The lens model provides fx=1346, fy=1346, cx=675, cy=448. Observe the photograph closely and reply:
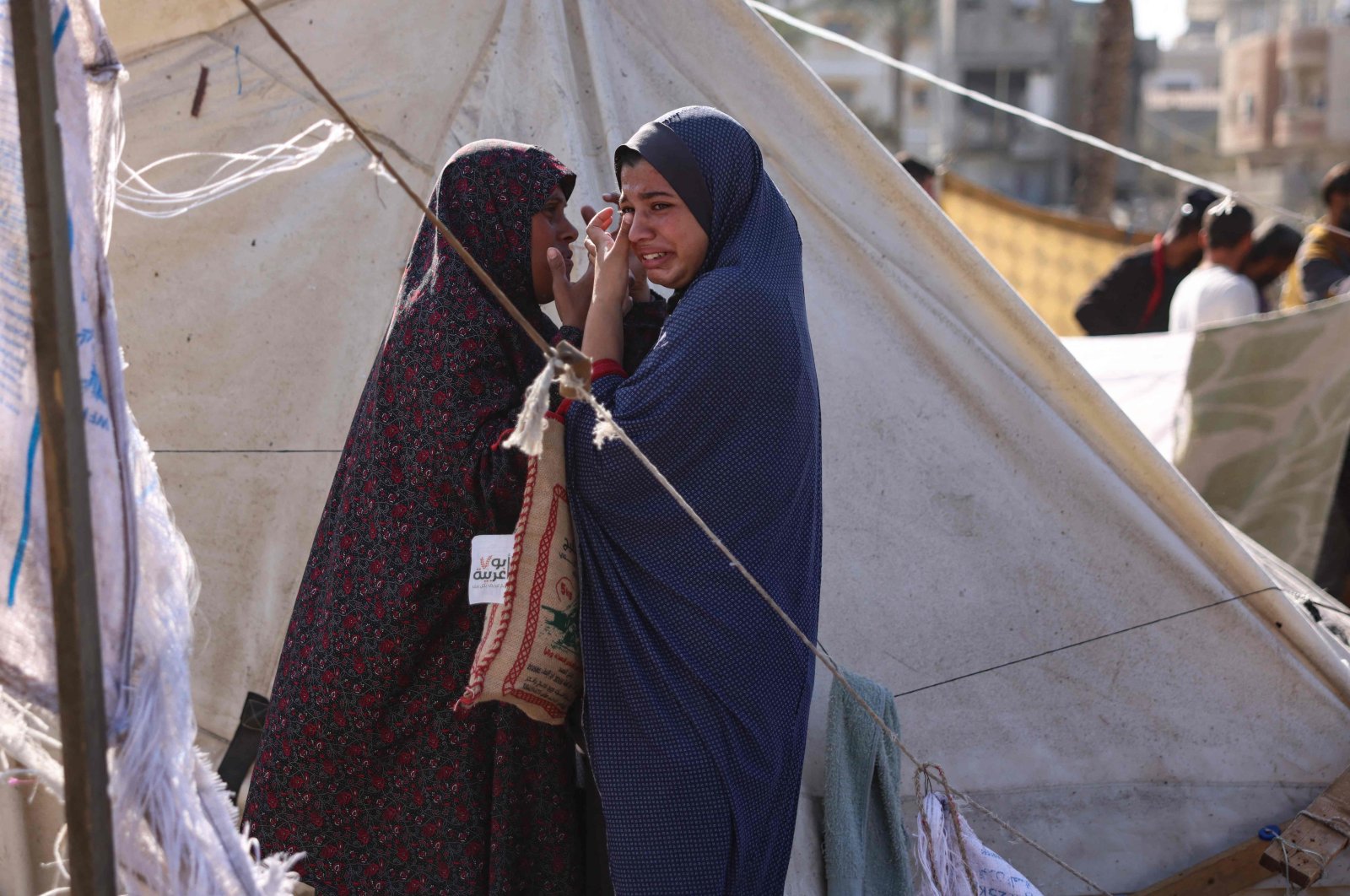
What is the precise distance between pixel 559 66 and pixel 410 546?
3.84ft

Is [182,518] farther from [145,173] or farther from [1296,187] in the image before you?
[1296,187]

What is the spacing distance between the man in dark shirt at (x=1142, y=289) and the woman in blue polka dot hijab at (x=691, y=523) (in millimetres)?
4223

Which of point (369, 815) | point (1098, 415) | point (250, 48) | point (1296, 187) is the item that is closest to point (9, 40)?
point (369, 815)

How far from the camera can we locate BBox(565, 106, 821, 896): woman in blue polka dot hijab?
6.21 feet

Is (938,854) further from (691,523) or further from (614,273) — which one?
(614,273)

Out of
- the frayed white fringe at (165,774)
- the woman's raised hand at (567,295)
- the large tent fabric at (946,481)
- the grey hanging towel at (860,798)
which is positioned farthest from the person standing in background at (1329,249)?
the frayed white fringe at (165,774)

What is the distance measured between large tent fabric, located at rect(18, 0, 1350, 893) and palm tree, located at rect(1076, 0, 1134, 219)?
9707mm

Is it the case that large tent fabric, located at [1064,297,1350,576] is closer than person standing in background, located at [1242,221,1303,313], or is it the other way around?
large tent fabric, located at [1064,297,1350,576]

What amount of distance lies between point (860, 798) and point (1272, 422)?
2.66 m

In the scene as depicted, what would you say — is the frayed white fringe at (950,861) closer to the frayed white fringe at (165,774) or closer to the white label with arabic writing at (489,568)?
the white label with arabic writing at (489,568)

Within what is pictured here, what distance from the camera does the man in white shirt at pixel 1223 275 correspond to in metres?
4.67

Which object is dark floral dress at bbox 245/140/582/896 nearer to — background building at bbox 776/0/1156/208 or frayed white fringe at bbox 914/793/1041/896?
frayed white fringe at bbox 914/793/1041/896

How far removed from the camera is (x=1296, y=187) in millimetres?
33031

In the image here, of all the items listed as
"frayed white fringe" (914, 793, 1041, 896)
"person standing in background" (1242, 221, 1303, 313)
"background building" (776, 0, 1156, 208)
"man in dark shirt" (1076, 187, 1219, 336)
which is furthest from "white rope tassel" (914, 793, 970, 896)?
"background building" (776, 0, 1156, 208)
